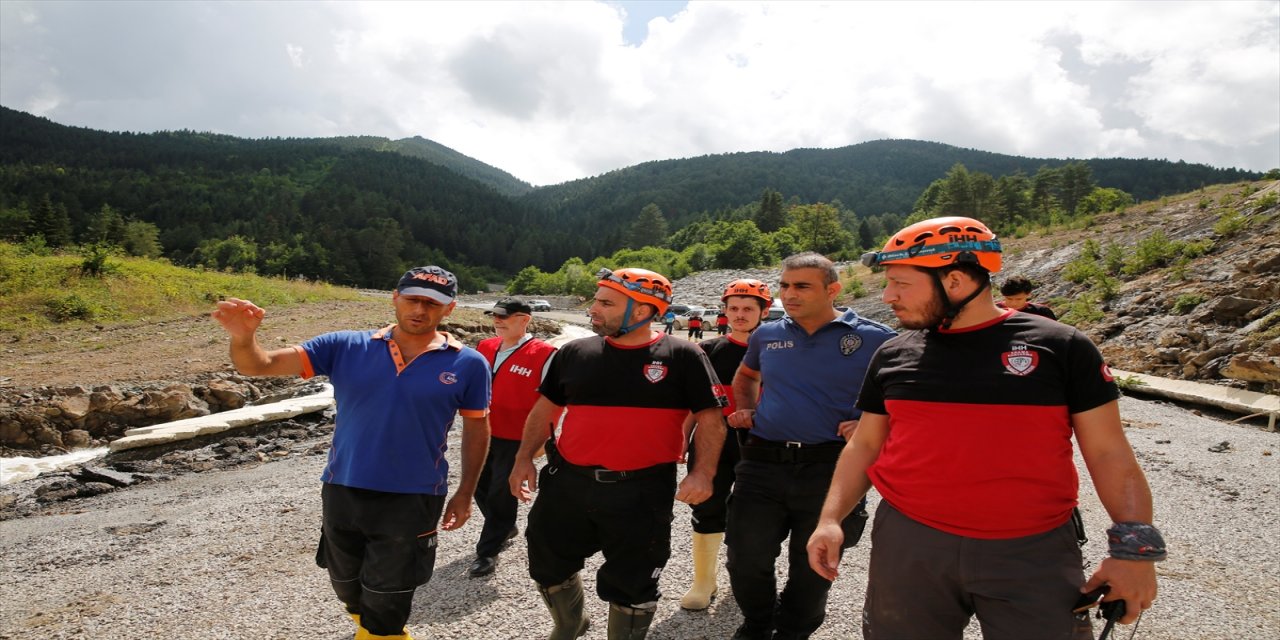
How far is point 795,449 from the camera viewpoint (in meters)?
3.33

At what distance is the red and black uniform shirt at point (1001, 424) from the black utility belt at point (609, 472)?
132cm

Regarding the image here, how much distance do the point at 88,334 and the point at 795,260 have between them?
20.2 metres

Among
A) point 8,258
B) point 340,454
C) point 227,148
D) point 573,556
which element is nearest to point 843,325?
point 573,556

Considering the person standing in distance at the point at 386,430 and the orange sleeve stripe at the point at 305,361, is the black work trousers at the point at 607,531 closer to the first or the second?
the person standing in distance at the point at 386,430

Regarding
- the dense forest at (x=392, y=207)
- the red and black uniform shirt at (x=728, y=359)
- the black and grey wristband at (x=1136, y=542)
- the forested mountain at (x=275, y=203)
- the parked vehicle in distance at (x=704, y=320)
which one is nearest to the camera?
the black and grey wristband at (x=1136, y=542)

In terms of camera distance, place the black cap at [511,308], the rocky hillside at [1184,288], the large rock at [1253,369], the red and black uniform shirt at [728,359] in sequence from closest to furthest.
Answer: the red and black uniform shirt at [728,359] < the black cap at [511,308] < the large rock at [1253,369] < the rocky hillside at [1184,288]

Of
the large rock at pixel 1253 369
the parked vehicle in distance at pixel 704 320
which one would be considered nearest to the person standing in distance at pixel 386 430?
the large rock at pixel 1253 369

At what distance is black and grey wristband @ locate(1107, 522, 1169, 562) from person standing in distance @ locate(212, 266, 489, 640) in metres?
2.47

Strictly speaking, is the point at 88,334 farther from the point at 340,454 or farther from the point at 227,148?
the point at 227,148

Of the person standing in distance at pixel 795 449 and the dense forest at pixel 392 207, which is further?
the dense forest at pixel 392 207

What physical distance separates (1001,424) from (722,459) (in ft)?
8.29

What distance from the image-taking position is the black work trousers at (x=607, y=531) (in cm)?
304

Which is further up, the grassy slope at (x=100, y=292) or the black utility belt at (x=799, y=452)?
the grassy slope at (x=100, y=292)

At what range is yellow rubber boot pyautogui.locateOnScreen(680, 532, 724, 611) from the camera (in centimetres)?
407
